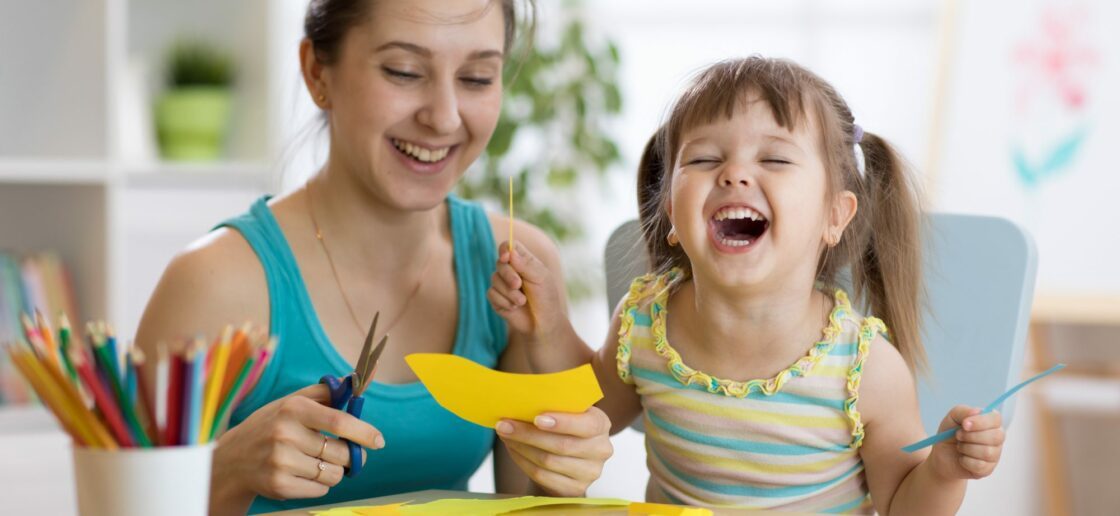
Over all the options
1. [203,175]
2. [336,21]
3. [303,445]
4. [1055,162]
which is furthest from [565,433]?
[1055,162]

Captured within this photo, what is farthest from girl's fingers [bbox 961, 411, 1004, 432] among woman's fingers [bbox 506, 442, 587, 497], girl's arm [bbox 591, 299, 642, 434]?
girl's arm [bbox 591, 299, 642, 434]

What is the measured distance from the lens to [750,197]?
1.23 metres

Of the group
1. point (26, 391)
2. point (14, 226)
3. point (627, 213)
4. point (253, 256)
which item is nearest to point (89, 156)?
point (14, 226)

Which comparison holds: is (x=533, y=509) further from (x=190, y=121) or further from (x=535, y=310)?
(x=190, y=121)

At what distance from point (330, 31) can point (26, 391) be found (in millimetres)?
1333

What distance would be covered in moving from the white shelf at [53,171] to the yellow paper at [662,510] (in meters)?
1.71

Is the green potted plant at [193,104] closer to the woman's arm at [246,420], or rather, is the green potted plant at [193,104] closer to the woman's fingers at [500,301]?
the woman's arm at [246,420]

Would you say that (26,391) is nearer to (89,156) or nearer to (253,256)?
(89,156)

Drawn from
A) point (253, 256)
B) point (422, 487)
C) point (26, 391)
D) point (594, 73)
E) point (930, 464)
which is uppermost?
point (594, 73)

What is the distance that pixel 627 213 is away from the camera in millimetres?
3664

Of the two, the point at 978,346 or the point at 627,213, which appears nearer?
the point at 978,346

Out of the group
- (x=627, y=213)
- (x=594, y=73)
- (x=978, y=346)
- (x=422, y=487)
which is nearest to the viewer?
(x=978, y=346)

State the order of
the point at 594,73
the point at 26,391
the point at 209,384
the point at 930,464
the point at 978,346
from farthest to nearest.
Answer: the point at 594,73
the point at 26,391
the point at 978,346
the point at 930,464
the point at 209,384

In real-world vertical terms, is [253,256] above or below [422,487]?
above
